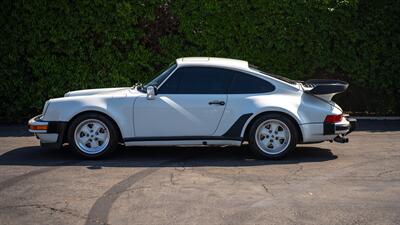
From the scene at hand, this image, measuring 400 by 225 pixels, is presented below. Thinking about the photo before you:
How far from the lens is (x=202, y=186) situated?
7.07 m

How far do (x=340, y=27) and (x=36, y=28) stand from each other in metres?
5.86

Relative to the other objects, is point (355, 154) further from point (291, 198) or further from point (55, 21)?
point (55, 21)

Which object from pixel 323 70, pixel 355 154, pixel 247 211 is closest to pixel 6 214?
pixel 247 211

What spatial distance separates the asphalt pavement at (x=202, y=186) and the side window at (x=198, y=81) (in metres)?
0.96

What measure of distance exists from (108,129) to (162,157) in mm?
881

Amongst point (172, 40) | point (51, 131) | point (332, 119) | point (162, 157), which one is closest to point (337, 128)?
point (332, 119)

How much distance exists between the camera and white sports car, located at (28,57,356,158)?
852cm

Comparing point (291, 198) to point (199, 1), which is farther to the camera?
point (199, 1)

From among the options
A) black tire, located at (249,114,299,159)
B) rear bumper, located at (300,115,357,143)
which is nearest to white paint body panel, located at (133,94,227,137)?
black tire, located at (249,114,299,159)

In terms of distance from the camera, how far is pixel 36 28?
1192 centimetres

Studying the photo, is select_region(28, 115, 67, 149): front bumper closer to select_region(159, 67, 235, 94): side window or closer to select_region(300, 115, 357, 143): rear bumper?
select_region(159, 67, 235, 94): side window

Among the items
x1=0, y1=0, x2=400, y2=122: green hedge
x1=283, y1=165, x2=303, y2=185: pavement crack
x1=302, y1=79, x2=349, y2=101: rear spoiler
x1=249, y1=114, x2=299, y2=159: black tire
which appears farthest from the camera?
x1=0, y1=0, x2=400, y2=122: green hedge

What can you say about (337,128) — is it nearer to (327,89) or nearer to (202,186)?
(327,89)

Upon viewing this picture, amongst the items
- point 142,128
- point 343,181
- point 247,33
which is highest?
point 247,33
